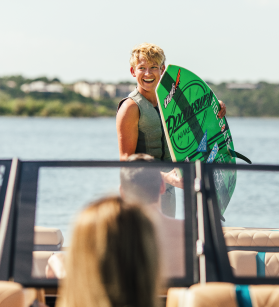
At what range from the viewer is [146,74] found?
2.62m

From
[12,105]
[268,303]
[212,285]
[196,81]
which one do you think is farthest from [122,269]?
[12,105]

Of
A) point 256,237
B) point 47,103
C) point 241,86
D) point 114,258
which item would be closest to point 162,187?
point 114,258

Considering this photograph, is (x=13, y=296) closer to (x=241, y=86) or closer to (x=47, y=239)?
(x=47, y=239)

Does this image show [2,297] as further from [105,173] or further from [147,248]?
[147,248]

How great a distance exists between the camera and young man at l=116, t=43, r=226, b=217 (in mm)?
2463

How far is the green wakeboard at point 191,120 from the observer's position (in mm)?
2676

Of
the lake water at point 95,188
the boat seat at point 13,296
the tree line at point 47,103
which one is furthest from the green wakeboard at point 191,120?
the tree line at point 47,103

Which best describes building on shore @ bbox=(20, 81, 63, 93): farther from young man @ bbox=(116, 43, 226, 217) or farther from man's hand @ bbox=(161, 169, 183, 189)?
man's hand @ bbox=(161, 169, 183, 189)

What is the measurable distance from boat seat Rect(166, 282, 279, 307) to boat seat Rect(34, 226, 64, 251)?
1.74 ft

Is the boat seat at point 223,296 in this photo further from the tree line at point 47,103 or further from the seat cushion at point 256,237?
the tree line at point 47,103

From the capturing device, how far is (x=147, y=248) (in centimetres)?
98

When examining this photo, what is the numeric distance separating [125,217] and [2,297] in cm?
74

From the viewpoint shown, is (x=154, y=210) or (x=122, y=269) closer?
(x=122, y=269)

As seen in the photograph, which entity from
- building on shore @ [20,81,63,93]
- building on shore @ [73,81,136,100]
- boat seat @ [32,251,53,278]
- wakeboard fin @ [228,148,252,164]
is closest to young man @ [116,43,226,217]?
wakeboard fin @ [228,148,252,164]
